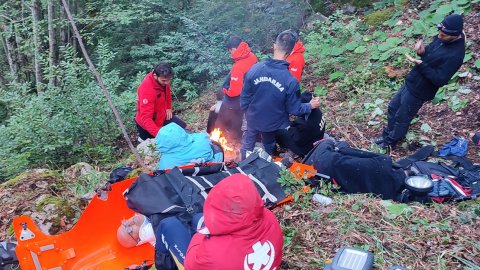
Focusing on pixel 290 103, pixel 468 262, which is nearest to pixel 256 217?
pixel 468 262

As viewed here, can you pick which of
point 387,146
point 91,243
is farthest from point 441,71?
point 91,243

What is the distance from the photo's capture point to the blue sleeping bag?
4480mm

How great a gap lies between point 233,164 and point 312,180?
3.05 ft

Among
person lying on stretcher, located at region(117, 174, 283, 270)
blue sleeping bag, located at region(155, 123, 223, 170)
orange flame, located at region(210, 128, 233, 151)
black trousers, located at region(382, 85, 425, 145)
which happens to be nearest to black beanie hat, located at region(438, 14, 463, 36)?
black trousers, located at region(382, 85, 425, 145)

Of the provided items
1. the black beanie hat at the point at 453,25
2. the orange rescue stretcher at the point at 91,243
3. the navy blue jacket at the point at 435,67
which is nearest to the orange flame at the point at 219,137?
the orange rescue stretcher at the point at 91,243

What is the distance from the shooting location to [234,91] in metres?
Answer: 6.33

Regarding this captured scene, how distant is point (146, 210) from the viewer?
12.3 feet

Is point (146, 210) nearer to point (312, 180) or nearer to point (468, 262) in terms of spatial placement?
point (312, 180)

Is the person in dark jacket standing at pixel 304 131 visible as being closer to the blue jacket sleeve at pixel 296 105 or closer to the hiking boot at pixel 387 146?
the blue jacket sleeve at pixel 296 105

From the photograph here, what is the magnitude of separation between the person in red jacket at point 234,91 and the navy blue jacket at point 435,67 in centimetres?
237

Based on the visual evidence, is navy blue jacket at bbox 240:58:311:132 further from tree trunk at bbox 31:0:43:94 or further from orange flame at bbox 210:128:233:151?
tree trunk at bbox 31:0:43:94

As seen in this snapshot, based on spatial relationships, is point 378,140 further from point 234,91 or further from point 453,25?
point 234,91

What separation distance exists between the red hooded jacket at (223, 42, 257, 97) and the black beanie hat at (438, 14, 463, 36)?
2687 millimetres

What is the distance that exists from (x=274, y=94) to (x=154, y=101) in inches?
75.5
